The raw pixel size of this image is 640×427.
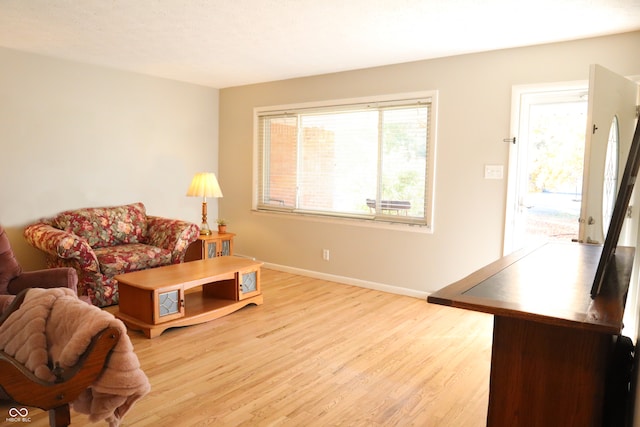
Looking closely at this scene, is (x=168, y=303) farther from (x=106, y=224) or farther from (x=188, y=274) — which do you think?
(x=106, y=224)

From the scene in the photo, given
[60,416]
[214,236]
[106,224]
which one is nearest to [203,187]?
[214,236]

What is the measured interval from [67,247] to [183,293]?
1142mm

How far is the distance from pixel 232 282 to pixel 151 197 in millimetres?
2238

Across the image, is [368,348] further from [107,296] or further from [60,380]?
[107,296]

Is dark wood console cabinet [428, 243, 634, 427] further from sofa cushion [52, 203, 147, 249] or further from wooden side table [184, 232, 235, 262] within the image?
sofa cushion [52, 203, 147, 249]

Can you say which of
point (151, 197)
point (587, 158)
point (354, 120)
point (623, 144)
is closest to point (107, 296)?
point (151, 197)

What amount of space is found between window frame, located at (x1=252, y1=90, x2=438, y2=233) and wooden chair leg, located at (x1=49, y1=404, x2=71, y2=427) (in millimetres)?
3634

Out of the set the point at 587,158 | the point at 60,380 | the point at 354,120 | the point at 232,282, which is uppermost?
the point at 354,120

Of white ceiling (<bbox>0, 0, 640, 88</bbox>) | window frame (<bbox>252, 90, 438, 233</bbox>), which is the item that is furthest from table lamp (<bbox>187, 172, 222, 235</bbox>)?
white ceiling (<bbox>0, 0, 640, 88</bbox>)

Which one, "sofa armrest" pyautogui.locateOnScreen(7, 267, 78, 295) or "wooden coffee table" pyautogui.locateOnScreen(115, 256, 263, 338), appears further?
"wooden coffee table" pyautogui.locateOnScreen(115, 256, 263, 338)

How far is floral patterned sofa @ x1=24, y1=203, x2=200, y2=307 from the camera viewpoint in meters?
3.98

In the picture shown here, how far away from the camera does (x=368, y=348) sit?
331 cm

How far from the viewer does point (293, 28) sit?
3545 mm

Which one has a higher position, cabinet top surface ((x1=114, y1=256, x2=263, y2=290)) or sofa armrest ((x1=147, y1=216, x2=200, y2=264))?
sofa armrest ((x1=147, y1=216, x2=200, y2=264))
